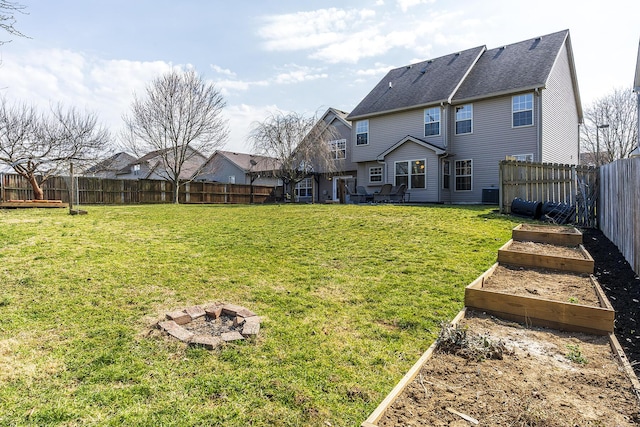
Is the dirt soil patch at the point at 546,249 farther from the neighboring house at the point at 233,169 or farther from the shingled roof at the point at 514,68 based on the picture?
the neighboring house at the point at 233,169

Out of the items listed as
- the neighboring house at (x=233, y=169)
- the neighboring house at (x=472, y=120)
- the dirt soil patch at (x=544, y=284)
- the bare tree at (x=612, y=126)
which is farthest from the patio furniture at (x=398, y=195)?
the bare tree at (x=612, y=126)

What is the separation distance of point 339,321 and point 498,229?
598 cm

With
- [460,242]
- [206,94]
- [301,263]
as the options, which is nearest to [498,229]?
[460,242]

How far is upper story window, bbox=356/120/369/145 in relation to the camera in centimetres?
2144

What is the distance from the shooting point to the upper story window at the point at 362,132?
21.4 meters

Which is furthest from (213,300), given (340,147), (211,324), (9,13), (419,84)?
(340,147)

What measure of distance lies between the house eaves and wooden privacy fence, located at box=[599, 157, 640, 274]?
382 inches

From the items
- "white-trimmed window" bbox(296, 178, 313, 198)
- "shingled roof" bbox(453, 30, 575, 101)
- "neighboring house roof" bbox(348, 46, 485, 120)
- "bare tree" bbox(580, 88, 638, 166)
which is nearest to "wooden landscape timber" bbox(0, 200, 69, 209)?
"white-trimmed window" bbox(296, 178, 313, 198)

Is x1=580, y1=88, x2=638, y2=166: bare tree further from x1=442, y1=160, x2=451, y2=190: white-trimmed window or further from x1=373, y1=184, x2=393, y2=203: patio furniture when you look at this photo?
x1=373, y1=184, x2=393, y2=203: patio furniture

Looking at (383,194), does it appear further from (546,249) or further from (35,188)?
(35,188)

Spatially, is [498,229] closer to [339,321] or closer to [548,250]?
[548,250]

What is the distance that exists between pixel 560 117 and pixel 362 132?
1017 centimetres

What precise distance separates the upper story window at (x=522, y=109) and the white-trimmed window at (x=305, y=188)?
1473cm

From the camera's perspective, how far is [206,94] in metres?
23.5
